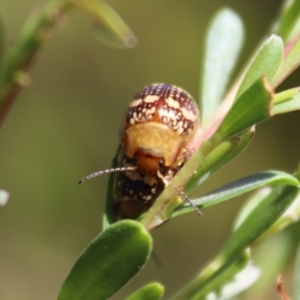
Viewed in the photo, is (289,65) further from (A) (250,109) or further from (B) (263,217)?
(B) (263,217)

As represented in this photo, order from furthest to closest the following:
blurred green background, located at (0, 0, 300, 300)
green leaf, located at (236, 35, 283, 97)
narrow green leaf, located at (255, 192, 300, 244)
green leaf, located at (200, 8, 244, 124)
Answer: blurred green background, located at (0, 0, 300, 300), green leaf, located at (200, 8, 244, 124), narrow green leaf, located at (255, 192, 300, 244), green leaf, located at (236, 35, 283, 97)

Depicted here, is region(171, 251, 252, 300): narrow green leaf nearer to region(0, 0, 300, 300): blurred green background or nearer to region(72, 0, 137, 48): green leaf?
region(72, 0, 137, 48): green leaf

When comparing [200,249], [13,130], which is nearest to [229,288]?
[13,130]

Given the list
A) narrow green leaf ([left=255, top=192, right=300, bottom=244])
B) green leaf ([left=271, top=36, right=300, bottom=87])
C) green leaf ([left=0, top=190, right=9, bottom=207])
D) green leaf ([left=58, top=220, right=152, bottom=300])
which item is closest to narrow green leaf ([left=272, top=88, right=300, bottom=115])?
green leaf ([left=271, top=36, right=300, bottom=87])

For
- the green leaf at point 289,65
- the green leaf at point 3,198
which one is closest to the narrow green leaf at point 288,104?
the green leaf at point 289,65

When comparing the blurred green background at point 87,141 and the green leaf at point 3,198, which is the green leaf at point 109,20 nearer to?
the green leaf at point 3,198

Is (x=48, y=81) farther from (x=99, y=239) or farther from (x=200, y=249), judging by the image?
(x=99, y=239)

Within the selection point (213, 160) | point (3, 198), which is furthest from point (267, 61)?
point (3, 198)
